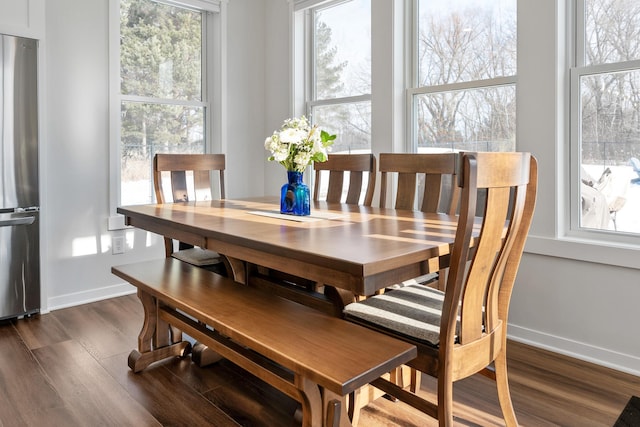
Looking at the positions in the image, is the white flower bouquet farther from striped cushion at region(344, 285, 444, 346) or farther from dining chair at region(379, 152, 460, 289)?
striped cushion at region(344, 285, 444, 346)

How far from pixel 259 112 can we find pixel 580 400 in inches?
139

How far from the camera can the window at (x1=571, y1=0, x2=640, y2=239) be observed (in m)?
2.27

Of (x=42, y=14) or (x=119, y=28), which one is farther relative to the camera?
(x=119, y=28)

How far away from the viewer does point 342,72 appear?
3822 mm

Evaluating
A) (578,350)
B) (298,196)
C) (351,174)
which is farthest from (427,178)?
(578,350)

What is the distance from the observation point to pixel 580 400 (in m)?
1.96

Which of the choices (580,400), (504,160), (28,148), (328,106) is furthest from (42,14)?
(580,400)

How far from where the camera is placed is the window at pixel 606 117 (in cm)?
227

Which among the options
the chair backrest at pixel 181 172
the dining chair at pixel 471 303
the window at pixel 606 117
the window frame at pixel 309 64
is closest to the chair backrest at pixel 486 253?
the dining chair at pixel 471 303

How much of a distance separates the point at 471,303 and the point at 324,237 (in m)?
0.55

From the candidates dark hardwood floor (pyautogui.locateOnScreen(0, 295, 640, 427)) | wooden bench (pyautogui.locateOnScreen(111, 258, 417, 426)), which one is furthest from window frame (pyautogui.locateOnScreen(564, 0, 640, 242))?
wooden bench (pyautogui.locateOnScreen(111, 258, 417, 426))

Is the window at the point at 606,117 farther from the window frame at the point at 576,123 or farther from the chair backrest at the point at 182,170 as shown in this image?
the chair backrest at the point at 182,170

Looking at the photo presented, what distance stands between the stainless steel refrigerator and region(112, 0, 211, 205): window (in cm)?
63

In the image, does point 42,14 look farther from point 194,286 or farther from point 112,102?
point 194,286
